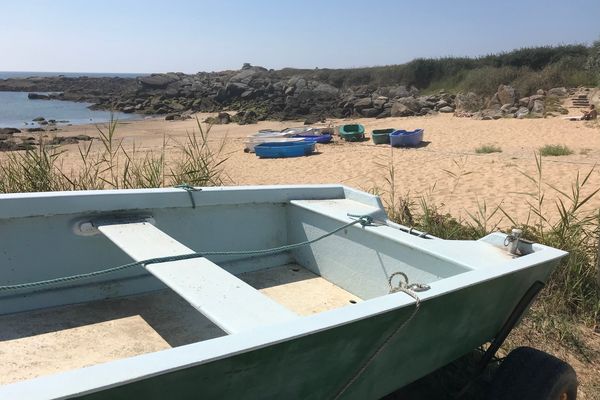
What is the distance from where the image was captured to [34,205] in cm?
277

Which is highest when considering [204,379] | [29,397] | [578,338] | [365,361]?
[29,397]

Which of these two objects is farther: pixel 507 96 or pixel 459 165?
pixel 507 96

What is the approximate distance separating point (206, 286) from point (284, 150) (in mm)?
11912

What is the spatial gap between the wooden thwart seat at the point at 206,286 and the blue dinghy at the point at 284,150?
36.9 ft

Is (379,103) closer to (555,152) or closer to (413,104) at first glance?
(413,104)

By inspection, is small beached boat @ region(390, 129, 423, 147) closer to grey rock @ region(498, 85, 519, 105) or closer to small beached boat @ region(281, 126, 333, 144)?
small beached boat @ region(281, 126, 333, 144)

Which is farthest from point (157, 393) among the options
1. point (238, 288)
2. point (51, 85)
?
point (51, 85)

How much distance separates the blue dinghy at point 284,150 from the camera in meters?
13.9

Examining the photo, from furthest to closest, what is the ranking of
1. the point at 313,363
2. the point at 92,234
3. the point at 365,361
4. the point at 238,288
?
1. the point at 92,234
2. the point at 238,288
3. the point at 365,361
4. the point at 313,363

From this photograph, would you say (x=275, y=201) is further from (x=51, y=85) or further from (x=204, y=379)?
(x=51, y=85)

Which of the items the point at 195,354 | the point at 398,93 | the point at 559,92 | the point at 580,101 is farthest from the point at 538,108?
the point at 195,354

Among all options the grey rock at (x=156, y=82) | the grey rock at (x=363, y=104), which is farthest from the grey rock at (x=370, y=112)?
the grey rock at (x=156, y=82)

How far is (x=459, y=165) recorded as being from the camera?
36.4 feet

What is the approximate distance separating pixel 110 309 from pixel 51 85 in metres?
76.6
